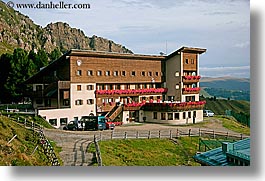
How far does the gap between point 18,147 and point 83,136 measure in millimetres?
884

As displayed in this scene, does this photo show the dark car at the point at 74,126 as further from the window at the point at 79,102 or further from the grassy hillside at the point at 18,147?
the grassy hillside at the point at 18,147

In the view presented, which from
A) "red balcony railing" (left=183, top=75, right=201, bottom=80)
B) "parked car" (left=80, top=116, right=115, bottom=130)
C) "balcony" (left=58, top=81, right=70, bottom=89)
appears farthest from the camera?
"red balcony railing" (left=183, top=75, right=201, bottom=80)

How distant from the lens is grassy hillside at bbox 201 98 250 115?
6211 mm

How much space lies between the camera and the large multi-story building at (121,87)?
20.7 ft

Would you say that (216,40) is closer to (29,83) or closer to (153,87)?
(153,87)

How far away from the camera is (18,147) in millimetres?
6152

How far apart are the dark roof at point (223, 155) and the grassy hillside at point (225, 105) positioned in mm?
438

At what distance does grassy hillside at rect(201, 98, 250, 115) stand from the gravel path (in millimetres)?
160

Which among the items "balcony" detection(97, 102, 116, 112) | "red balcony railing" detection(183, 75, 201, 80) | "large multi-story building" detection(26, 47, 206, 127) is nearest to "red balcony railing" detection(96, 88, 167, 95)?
Answer: "large multi-story building" detection(26, 47, 206, 127)

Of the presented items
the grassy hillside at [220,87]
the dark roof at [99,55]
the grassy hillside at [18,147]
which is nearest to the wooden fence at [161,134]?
the grassy hillside at [220,87]

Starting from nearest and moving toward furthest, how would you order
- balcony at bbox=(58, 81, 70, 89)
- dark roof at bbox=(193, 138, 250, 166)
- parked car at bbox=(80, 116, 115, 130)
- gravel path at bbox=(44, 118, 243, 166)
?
dark roof at bbox=(193, 138, 250, 166), gravel path at bbox=(44, 118, 243, 166), balcony at bbox=(58, 81, 70, 89), parked car at bbox=(80, 116, 115, 130)

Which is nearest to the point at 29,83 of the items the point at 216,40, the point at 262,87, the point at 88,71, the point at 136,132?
the point at 88,71

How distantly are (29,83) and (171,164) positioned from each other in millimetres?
2241

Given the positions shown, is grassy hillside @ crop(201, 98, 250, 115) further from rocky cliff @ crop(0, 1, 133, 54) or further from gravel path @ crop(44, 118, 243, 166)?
rocky cliff @ crop(0, 1, 133, 54)
